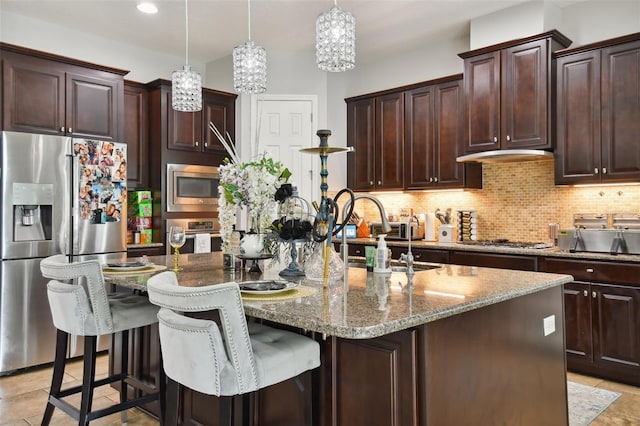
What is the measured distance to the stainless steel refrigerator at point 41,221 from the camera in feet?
11.9

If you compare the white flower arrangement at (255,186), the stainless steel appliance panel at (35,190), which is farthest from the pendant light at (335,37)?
the stainless steel appliance panel at (35,190)

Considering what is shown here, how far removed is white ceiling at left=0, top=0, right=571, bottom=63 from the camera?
4125 millimetres

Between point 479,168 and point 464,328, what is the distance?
10.8ft

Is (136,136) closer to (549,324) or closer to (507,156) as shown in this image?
(507,156)

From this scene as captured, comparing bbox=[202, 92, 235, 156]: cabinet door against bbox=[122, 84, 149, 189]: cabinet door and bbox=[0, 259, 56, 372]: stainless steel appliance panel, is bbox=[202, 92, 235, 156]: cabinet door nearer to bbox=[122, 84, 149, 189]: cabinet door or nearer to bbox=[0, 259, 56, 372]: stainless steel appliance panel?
bbox=[122, 84, 149, 189]: cabinet door

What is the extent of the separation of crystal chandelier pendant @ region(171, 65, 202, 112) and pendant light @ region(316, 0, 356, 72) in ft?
3.40

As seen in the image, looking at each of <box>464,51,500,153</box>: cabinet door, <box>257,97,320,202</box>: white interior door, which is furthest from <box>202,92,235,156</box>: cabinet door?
<box>464,51,500,153</box>: cabinet door

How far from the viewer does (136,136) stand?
488 centimetres

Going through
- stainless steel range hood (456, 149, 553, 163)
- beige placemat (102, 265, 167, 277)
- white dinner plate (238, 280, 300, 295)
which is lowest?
beige placemat (102, 265, 167, 277)

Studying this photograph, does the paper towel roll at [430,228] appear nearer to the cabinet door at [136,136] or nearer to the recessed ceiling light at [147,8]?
the cabinet door at [136,136]

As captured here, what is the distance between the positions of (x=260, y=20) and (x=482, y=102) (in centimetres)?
219

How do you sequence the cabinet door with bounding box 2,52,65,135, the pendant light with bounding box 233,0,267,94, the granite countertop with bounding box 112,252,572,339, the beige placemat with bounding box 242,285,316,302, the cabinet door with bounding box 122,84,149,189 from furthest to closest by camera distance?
the cabinet door with bounding box 122,84,149,189, the cabinet door with bounding box 2,52,65,135, the pendant light with bounding box 233,0,267,94, the beige placemat with bounding box 242,285,316,302, the granite countertop with bounding box 112,252,572,339

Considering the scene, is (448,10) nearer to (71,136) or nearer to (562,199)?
(562,199)

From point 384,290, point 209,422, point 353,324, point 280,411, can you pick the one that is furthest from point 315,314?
point 209,422
